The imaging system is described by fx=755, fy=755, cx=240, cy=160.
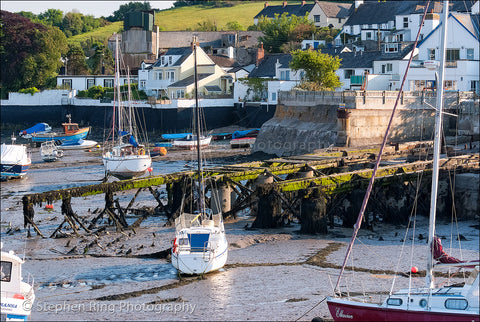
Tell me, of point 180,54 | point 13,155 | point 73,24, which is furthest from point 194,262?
point 73,24

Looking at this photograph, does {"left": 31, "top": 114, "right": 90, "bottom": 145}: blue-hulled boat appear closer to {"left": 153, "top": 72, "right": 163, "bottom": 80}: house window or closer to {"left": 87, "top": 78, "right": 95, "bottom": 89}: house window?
{"left": 153, "top": 72, "right": 163, "bottom": 80}: house window

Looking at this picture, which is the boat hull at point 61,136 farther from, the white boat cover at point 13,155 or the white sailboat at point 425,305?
the white sailboat at point 425,305

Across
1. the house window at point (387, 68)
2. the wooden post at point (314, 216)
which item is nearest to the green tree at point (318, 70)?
the house window at point (387, 68)

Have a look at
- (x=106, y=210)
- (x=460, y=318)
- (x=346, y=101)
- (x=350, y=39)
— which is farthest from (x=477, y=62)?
(x=460, y=318)

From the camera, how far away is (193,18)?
560ft

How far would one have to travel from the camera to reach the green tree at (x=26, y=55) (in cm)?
10706

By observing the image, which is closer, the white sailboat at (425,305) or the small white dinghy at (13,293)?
the white sailboat at (425,305)

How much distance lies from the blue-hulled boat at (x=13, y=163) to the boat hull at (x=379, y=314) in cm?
4221

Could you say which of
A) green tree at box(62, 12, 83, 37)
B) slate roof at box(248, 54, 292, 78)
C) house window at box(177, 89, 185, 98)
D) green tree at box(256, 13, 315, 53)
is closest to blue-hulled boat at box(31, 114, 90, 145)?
house window at box(177, 89, 185, 98)

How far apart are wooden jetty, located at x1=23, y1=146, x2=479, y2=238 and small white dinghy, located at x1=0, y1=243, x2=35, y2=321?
13125 millimetres

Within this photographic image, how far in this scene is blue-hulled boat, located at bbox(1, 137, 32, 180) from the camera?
58.8 m

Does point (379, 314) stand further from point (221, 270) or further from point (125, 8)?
point (125, 8)

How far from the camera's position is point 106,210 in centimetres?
3772

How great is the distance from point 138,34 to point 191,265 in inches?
3906
